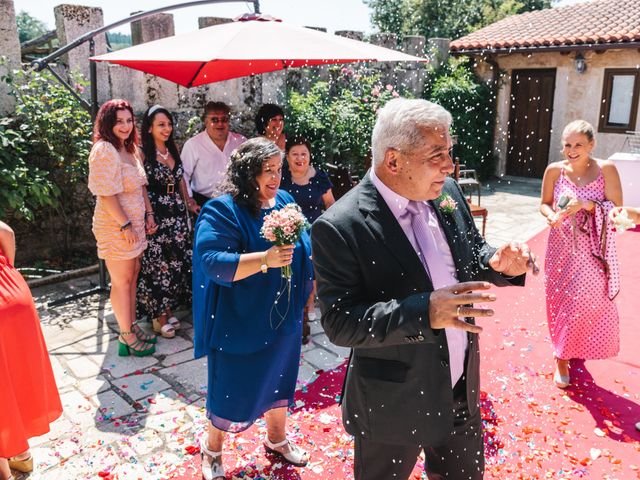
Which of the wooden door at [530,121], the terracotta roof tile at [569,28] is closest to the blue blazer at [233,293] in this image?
the terracotta roof tile at [569,28]

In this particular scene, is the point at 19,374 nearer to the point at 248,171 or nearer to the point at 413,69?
the point at 248,171

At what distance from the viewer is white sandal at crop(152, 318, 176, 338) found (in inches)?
→ 194

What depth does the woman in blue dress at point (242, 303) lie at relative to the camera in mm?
2781

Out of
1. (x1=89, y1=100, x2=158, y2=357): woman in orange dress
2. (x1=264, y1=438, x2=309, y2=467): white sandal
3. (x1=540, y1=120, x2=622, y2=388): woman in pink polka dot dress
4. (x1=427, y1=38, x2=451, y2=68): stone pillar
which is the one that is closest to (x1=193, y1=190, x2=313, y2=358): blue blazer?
(x1=264, y1=438, x2=309, y2=467): white sandal

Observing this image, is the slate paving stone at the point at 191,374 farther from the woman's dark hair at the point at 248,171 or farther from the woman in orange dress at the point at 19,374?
the woman's dark hair at the point at 248,171

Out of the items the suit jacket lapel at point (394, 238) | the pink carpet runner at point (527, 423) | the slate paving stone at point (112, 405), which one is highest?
the suit jacket lapel at point (394, 238)

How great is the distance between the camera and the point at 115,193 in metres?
4.38

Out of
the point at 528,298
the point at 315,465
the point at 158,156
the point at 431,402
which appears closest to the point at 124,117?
the point at 158,156

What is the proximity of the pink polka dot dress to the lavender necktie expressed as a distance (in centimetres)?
229

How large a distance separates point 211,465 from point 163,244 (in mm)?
2469

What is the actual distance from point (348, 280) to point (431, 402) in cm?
57

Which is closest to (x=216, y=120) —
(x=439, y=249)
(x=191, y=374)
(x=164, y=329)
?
(x=164, y=329)

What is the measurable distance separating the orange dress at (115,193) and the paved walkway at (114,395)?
Result: 894mm

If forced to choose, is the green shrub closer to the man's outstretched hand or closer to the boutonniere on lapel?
the boutonniere on lapel
